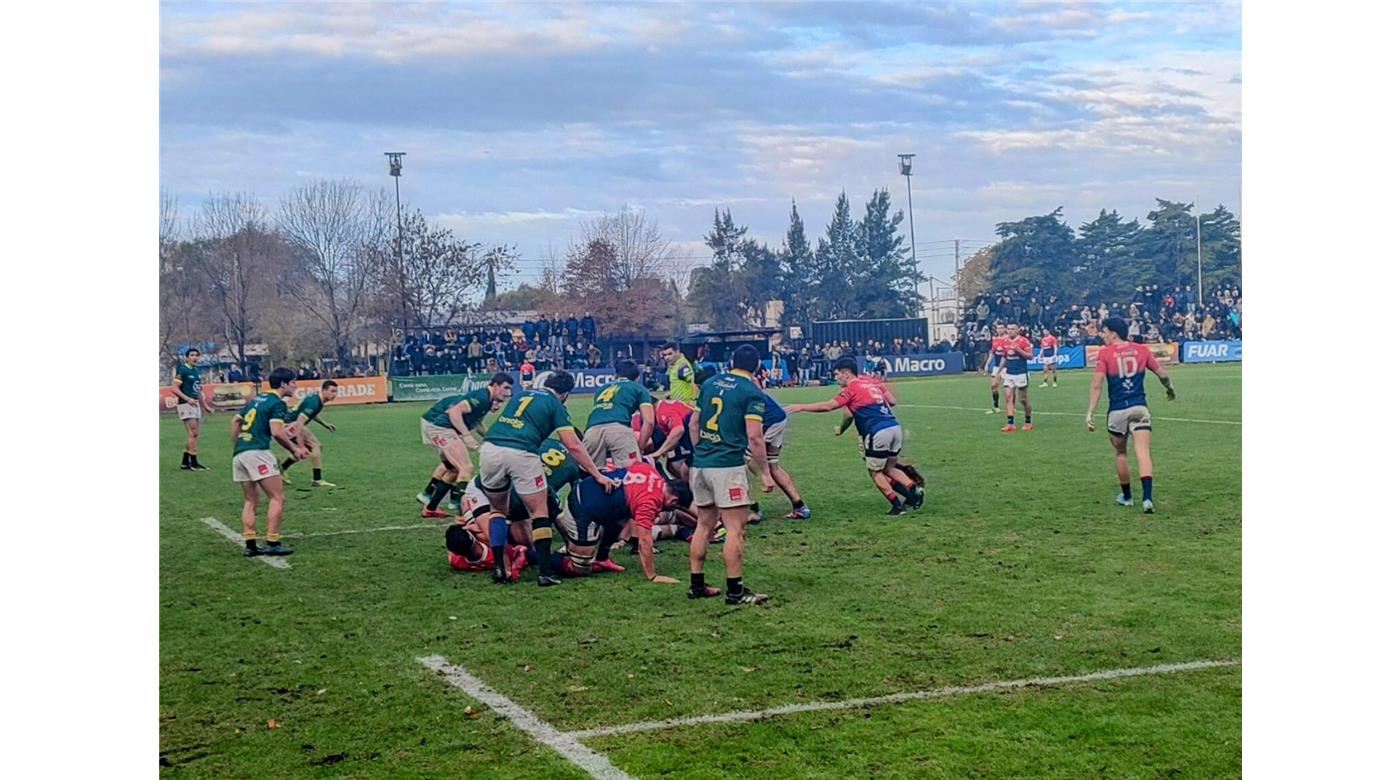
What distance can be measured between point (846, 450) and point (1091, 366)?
1357 inches

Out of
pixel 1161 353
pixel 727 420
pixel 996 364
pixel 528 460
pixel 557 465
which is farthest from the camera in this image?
pixel 1161 353

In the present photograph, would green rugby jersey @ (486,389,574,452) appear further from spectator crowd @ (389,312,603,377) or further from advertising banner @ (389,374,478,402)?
spectator crowd @ (389,312,603,377)

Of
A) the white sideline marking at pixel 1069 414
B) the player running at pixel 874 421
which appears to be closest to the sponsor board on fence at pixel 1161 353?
the white sideline marking at pixel 1069 414

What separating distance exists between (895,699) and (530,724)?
1.93 meters

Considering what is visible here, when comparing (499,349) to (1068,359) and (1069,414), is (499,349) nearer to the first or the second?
(1068,359)

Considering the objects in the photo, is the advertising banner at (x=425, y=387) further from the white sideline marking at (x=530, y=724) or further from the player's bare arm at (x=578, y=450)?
the white sideline marking at (x=530, y=724)

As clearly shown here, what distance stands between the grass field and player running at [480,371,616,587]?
376 mm

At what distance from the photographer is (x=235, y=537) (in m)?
13.9

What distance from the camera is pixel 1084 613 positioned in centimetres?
891

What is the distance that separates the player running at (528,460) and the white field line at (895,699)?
3.86 metres

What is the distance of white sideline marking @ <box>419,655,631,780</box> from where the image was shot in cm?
602

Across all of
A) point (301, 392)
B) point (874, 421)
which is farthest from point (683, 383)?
point (301, 392)

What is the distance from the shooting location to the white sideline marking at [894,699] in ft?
21.7

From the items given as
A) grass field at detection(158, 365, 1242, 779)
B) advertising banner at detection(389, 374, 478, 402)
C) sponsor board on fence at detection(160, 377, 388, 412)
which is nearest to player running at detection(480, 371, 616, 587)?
grass field at detection(158, 365, 1242, 779)
